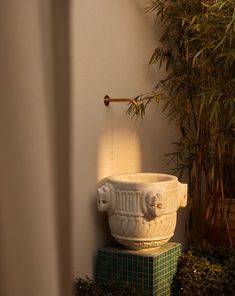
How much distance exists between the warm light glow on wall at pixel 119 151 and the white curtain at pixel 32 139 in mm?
2929

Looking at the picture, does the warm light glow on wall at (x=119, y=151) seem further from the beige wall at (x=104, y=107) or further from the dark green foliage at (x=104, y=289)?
the dark green foliage at (x=104, y=289)

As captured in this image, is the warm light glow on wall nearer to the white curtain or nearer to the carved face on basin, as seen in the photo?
the carved face on basin

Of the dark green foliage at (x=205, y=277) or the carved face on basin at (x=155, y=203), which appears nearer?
the carved face on basin at (x=155, y=203)

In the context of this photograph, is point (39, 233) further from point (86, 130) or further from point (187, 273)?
point (187, 273)

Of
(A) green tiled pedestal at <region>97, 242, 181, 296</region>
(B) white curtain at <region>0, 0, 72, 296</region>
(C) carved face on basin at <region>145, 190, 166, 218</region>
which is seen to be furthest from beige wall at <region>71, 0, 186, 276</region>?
(B) white curtain at <region>0, 0, 72, 296</region>

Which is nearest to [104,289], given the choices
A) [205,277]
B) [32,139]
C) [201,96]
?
[205,277]

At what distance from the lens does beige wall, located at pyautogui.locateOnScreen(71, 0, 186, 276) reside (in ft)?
9.79

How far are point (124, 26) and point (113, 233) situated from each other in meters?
1.45

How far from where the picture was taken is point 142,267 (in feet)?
9.64

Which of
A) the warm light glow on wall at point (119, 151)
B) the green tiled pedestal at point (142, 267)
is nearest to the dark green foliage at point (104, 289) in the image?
the green tiled pedestal at point (142, 267)

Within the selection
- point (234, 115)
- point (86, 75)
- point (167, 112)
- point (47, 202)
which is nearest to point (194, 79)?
point (167, 112)

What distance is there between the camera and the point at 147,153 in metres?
3.90

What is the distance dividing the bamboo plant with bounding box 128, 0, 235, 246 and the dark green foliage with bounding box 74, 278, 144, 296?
1.24m

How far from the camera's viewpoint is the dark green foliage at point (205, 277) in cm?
320
